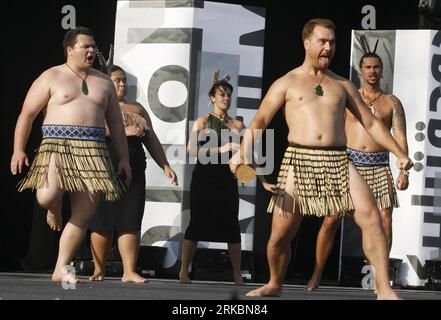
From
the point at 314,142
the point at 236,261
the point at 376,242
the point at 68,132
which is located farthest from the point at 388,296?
the point at 236,261

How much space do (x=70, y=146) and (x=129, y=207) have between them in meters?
1.28

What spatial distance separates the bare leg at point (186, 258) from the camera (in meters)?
9.84

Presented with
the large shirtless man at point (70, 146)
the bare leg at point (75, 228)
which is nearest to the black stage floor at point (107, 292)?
the bare leg at point (75, 228)

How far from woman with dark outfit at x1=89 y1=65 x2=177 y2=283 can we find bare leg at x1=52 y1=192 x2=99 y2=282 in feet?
3.35

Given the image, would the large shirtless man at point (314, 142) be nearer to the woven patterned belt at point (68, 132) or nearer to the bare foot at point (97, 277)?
the woven patterned belt at point (68, 132)

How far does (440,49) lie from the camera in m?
11.0

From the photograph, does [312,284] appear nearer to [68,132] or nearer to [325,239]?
[325,239]

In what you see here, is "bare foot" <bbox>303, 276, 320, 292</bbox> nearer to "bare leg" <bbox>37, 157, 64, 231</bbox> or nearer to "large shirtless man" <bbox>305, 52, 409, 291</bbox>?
"large shirtless man" <bbox>305, 52, 409, 291</bbox>

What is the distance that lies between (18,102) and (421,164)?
12.0 feet

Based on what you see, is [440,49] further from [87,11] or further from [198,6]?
[87,11]

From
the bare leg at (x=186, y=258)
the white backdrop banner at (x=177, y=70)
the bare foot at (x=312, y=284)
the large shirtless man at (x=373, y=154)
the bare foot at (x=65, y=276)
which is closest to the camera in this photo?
the bare foot at (x=65, y=276)

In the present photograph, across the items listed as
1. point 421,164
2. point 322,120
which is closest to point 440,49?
point 421,164

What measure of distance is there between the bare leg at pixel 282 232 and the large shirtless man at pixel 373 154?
158cm

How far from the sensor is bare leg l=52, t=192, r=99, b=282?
26.0ft
